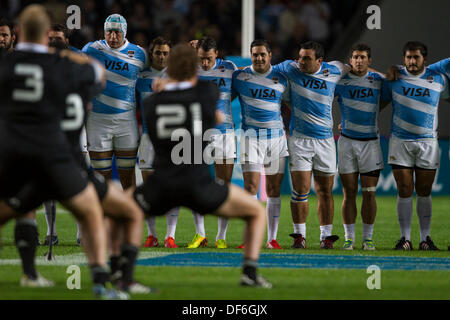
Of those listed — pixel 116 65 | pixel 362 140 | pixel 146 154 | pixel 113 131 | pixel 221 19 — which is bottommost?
pixel 146 154

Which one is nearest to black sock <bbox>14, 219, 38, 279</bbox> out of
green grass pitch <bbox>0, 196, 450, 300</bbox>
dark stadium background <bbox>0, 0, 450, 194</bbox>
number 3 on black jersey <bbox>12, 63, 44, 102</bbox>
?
green grass pitch <bbox>0, 196, 450, 300</bbox>

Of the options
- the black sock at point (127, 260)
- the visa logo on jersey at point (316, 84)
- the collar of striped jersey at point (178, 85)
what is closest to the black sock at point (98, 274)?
the black sock at point (127, 260)

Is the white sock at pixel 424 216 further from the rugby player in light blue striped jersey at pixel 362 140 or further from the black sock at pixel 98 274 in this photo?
the black sock at pixel 98 274

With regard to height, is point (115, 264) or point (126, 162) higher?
point (126, 162)

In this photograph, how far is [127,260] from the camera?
5992mm

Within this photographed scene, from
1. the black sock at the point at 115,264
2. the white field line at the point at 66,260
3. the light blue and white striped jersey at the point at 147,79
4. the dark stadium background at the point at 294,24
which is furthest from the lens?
the dark stadium background at the point at 294,24

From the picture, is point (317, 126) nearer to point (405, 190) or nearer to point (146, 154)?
point (405, 190)

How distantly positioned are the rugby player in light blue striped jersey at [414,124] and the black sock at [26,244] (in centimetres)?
465

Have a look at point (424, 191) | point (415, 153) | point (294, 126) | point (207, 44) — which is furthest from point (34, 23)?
point (424, 191)

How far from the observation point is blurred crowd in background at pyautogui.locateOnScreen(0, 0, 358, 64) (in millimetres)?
17875

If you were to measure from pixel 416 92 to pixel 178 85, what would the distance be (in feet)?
13.8

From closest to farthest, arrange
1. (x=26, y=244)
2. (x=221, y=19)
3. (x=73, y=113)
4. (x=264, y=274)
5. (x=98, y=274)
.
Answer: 1. (x=98, y=274)
2. (x=73, y=113)
3. (x=26, y=244)
4. (x=264, y=274)
5. (x=221, y=19)

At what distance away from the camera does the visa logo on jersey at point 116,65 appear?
31.7ft

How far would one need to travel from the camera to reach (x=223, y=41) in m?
18.3
